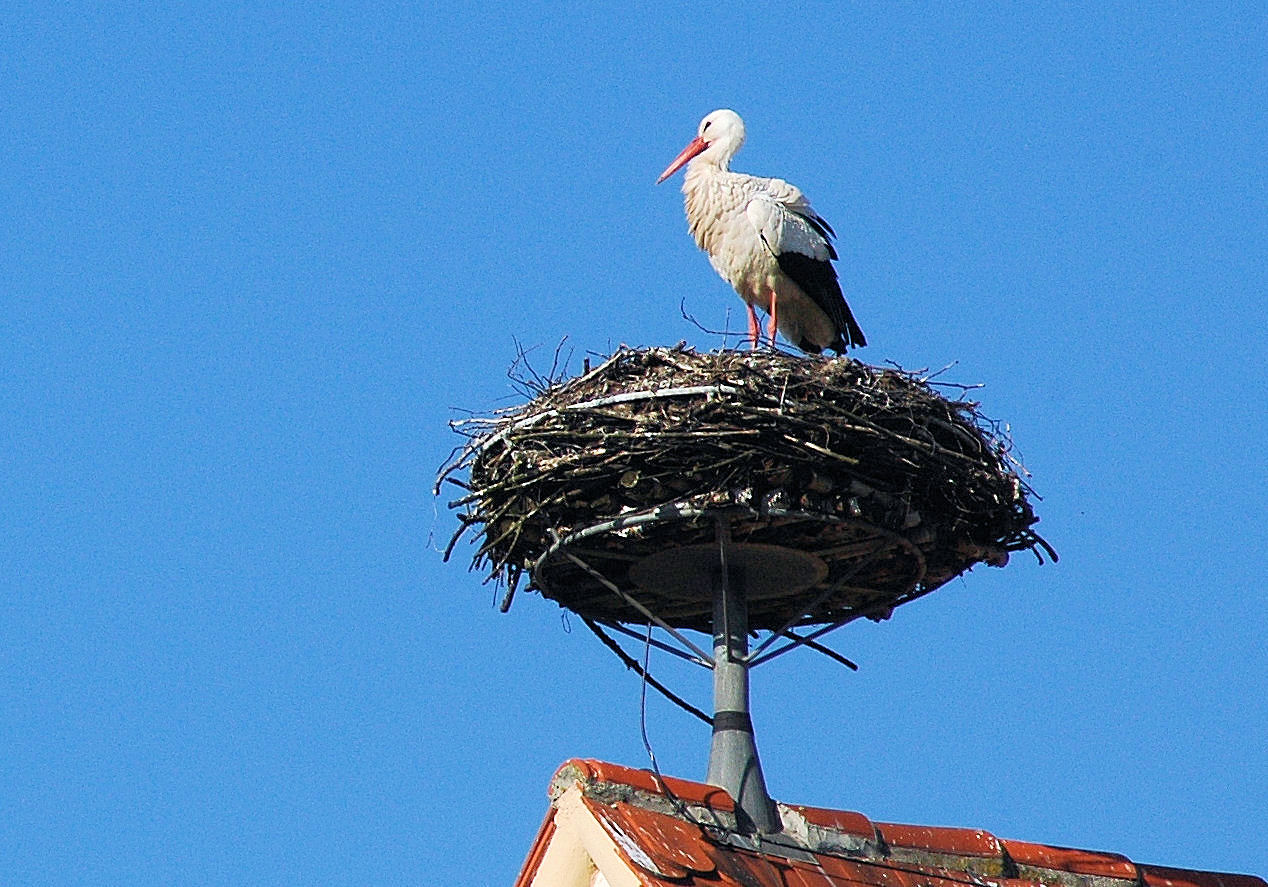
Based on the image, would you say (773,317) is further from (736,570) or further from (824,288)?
(736,570)

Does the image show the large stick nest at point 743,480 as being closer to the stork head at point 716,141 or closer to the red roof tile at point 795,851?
the red roof tile at point 795,851

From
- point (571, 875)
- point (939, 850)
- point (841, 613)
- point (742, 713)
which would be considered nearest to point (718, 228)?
point (841, 613)

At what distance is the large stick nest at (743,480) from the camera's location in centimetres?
863

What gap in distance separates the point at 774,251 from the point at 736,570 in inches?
147

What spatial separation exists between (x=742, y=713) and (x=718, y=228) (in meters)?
4.68

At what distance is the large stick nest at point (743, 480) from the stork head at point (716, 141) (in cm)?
405

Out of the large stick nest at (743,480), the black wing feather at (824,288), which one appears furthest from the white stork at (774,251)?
the large stick nest at (743,480)

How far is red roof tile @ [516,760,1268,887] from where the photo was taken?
6.70 m

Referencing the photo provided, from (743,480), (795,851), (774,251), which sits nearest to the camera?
(795,851)

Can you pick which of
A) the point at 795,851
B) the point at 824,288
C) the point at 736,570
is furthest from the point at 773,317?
the point at 795,851

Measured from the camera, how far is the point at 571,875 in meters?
6.70

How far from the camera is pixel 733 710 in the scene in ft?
28.5

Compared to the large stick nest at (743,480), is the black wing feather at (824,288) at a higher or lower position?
higher

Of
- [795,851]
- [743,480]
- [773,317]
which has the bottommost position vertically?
[795,851]
